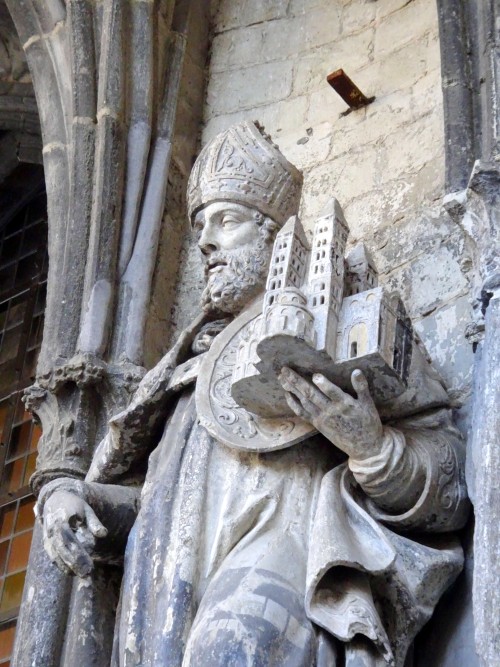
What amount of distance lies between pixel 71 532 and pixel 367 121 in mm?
1788

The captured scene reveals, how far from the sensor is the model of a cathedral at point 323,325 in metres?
3.17

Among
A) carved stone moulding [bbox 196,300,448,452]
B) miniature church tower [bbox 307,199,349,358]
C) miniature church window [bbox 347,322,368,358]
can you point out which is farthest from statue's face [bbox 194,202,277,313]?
miniature church window [bbox 347,322,368,358]

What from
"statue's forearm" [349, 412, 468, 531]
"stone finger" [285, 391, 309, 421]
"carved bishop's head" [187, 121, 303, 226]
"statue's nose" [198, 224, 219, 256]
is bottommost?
"statue's forearm" [349, 412, 468, 531]

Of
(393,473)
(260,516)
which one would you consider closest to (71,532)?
(260,516)

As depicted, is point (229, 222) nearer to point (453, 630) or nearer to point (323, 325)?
point (323, 325)

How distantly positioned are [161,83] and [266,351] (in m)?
1.81

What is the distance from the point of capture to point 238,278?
3.65 meters

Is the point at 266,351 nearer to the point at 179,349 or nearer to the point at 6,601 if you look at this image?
the point at 179,349

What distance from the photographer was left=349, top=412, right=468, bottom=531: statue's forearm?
3240 millimetres

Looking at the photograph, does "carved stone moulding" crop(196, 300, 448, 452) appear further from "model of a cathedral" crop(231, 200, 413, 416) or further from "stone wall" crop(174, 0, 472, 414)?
"stone wall" crop(174, 0, 472, 414)

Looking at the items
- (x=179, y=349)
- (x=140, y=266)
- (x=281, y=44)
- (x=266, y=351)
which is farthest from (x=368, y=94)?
(x=266, y=351)

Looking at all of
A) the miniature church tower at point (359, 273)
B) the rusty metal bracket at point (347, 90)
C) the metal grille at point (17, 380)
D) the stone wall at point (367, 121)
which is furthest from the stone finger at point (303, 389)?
the metal grille at point (17, 380)

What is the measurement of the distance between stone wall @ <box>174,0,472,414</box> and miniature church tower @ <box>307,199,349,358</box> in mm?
571

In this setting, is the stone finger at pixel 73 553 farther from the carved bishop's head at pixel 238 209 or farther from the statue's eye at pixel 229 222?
the statue's eye at pixel 229 222
